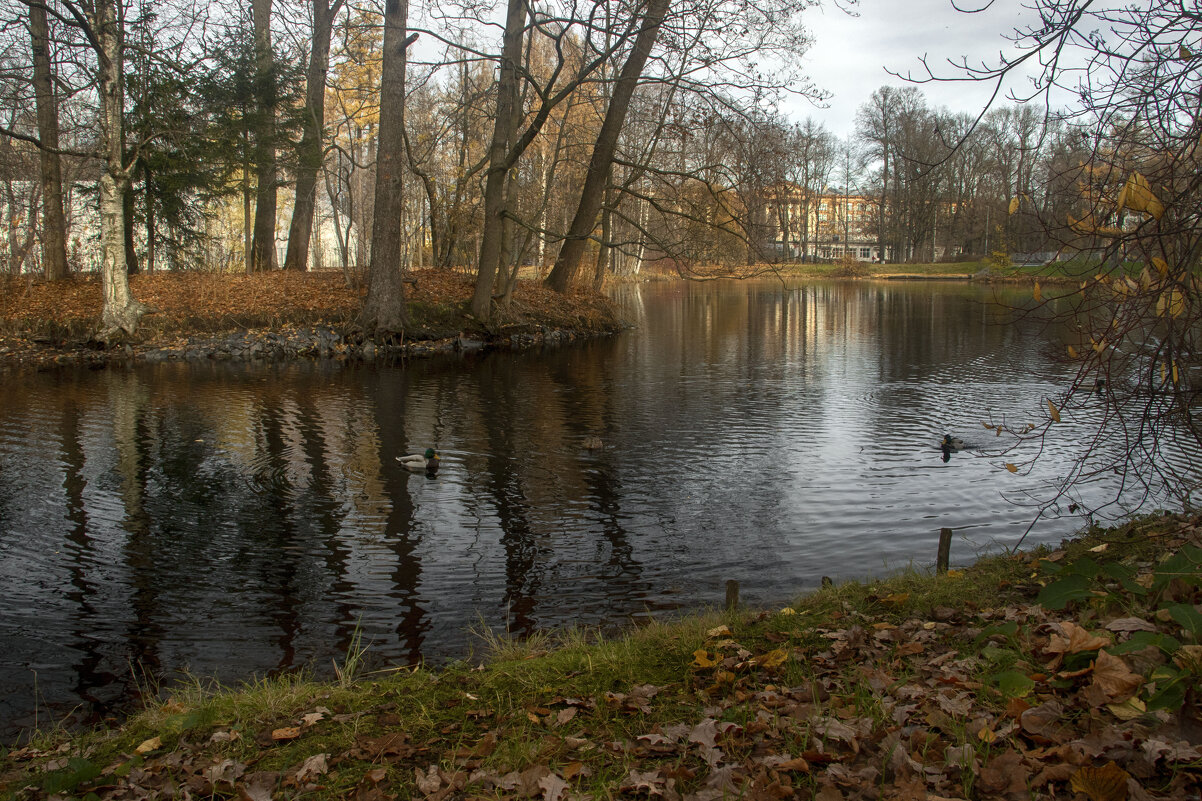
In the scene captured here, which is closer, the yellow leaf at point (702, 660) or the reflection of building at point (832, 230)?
the yellow leaf at point (702, 660)

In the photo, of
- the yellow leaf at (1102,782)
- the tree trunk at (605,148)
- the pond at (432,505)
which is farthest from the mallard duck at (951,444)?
the tree trunk at (605,148)

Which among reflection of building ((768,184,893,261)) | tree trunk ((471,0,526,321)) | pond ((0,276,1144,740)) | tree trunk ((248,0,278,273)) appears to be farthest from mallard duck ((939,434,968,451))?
reflection of building ((768,184,893,261))

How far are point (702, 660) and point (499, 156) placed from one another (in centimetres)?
1999

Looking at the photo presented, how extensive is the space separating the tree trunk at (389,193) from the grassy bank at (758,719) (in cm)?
1786

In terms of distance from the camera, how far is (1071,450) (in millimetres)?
10930

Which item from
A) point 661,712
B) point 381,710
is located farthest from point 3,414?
point 661,712

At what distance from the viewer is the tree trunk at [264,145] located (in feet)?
79.4

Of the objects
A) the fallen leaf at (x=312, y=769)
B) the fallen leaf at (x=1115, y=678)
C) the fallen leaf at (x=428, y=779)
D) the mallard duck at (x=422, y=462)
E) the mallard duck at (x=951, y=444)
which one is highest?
the fallen leaf at (x=1115, y=678)

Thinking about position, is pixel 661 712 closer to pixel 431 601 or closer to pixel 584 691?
pixel 584 691

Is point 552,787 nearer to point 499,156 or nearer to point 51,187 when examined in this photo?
point 499,156

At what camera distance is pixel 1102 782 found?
8.38 feet

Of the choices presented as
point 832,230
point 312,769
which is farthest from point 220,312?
point 832,230

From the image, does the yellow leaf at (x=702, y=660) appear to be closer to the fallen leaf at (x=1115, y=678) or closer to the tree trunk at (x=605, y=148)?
the fallen leaf at (x=1115, y=678)

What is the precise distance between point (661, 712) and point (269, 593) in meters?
4.44
